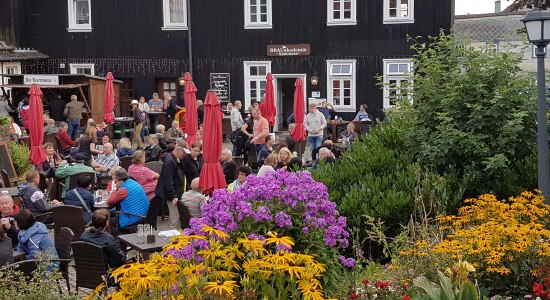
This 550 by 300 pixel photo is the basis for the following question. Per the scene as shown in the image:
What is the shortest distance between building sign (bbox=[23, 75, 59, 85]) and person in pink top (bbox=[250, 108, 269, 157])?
9.55 meters

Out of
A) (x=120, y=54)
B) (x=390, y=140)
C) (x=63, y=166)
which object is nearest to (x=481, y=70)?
(x=390, y=140)

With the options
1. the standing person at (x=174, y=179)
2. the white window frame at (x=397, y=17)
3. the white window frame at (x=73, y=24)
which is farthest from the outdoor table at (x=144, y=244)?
the white window frame at (x=73, y=24)

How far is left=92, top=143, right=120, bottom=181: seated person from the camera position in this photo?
603 inches

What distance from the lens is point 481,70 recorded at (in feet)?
37.0

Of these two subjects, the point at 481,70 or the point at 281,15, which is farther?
the point at 281,15

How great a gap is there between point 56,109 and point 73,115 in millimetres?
1338

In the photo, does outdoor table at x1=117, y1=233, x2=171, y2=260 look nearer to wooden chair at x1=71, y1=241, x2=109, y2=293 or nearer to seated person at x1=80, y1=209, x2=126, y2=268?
seated person at x1=80, y1=209, x2=126, y2=268

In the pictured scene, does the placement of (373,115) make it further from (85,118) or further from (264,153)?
(264,153)

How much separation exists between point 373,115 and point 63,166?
15744mm

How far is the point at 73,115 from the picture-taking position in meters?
24.4

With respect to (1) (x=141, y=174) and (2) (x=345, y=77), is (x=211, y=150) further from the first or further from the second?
(2) (x=345, y=77)

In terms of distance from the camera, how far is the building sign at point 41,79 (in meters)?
25.7

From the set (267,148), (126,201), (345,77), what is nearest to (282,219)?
(126,201)

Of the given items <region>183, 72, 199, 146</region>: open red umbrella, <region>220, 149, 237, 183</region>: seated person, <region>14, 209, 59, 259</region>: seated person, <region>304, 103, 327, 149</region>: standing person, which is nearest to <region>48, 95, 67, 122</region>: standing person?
<region>183, 72, 199, 146</region>: open red umbrella
